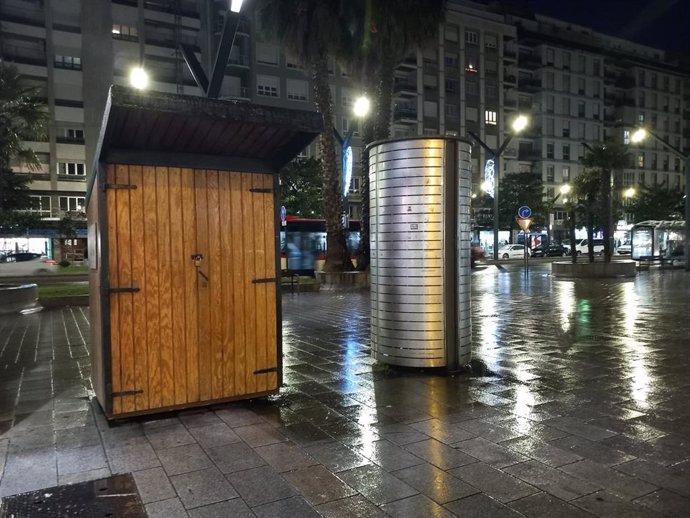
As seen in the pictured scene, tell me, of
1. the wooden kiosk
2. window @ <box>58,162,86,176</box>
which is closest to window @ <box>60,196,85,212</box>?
window @ <box>58,162,86,176</box>

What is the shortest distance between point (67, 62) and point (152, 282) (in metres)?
53.2

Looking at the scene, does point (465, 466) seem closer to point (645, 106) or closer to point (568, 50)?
point (568, 50)

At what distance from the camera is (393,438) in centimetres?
437

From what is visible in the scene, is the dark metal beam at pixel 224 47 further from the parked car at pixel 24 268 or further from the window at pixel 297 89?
the window at pixel 297 89

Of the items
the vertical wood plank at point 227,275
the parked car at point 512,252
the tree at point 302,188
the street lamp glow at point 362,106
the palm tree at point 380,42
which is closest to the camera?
the vertical wood plank at point 227,275

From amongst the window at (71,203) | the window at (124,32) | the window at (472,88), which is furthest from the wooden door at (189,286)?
the window at (472,88)

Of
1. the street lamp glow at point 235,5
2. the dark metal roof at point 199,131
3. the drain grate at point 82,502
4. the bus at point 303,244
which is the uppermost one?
the street lamp glow at point 235,5

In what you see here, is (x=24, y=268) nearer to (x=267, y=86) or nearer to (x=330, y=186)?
(x=330, y=186)

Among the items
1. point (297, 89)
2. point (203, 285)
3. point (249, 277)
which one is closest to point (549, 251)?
point (297, 89)

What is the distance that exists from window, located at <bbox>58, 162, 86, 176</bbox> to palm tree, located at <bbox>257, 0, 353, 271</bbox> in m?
37.0

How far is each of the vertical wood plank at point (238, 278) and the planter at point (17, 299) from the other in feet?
32.1

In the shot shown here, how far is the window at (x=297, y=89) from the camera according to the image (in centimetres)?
5550

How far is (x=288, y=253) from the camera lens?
26.2m

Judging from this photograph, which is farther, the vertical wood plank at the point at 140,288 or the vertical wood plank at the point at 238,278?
the vertical wood plank at the point at 238,278
